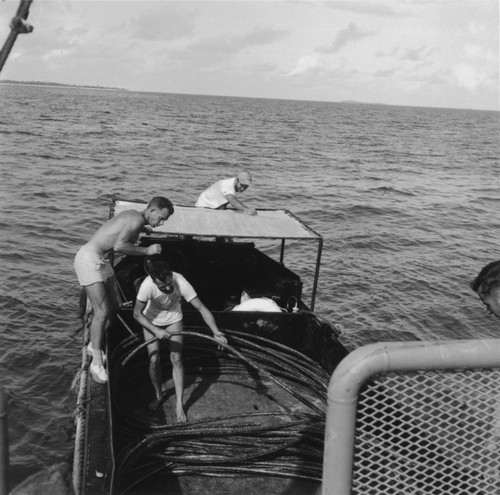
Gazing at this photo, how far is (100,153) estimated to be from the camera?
1502 inches

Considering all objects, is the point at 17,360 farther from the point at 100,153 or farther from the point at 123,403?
the point at 100,153

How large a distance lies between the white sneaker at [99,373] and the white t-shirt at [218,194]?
182 inches

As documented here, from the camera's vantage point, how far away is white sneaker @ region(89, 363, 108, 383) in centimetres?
619

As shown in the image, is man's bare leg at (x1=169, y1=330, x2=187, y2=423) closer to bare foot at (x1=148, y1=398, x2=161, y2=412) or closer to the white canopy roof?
bare foot at (x1=148, y1=398, x2=161, y2=412)

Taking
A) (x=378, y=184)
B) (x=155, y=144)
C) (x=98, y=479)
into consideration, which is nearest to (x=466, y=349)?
(x=98, y=479)

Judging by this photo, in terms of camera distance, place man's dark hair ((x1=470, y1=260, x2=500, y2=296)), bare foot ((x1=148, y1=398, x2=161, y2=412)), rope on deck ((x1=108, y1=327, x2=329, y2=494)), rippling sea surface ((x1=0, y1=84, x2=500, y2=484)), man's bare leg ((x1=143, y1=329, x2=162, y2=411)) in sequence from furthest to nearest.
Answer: rippling sea surface ((x1=0, y1=84, x2=500, y2=484)) < bare foot ((x1=148, y1=398, x2=161, y2=412)) < man's bare leg ((x1=143, y1=329, x2=162, y2=411)) < rope on deck ((x1=108, y1=327, x2=329, y2=494)) < man's dark hair ((x1=470, y1=260, x2=500, y2=296))

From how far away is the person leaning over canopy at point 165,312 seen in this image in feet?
20.1

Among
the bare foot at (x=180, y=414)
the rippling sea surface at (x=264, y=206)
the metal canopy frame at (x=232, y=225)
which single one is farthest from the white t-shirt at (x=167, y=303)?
the rippling sea surface at (x=264, y=206)

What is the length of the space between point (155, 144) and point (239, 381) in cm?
3911

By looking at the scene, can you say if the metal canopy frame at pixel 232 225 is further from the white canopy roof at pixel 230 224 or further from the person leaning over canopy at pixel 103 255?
the person leaning over canopy at pixel 103 255

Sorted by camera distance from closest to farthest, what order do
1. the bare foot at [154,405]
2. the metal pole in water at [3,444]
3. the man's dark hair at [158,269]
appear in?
the metal pole in water at [3,444]
the man's dark hair at [158,269]
the bare foot at [154,405]

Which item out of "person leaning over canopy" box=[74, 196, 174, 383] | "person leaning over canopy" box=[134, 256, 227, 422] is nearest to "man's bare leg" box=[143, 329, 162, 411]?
"person leaning over canopy" box=[134, 256, 227, 422]

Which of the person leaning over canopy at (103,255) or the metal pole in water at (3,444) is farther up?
the metal pole in water at (3,444)

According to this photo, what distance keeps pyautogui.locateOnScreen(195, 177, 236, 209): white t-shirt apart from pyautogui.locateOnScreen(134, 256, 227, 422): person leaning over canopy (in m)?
4.09
